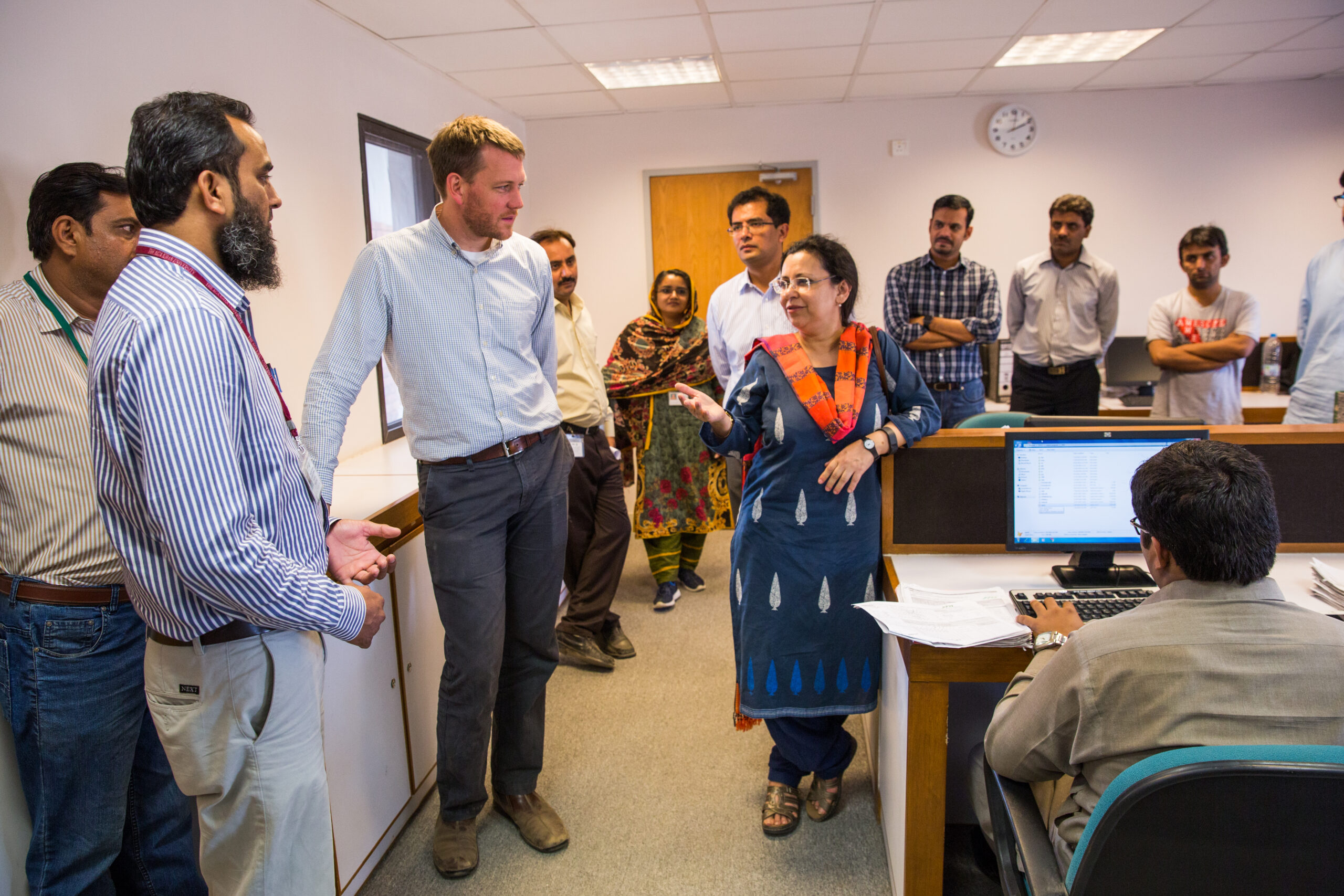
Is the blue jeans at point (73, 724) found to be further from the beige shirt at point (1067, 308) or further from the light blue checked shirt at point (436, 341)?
the beige shirt at point (1067, 308)

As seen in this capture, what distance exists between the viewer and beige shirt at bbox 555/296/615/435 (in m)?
2.96

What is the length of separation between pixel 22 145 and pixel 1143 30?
4510 mm

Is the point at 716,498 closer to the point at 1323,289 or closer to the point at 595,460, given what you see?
the point at 595,460

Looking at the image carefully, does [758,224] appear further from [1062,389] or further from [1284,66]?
[1284,66]

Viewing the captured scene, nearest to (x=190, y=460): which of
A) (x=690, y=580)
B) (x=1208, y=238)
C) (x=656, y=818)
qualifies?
(x=656, y=818)

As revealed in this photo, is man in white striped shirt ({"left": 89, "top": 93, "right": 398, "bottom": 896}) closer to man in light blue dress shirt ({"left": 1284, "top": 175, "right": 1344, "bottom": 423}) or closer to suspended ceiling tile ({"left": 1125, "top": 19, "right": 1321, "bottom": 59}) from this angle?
man in light blue dress shirt ({"left": 1284, "top": 175, "right": 1344, "bottom": 423})

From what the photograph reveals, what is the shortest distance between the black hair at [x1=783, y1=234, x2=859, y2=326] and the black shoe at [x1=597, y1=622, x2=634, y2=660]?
1.67 meters

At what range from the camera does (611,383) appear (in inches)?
138

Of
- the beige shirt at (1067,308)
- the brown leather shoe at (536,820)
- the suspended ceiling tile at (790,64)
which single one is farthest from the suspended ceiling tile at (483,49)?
the brown leather shoe at (536,820)

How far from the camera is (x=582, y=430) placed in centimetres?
303

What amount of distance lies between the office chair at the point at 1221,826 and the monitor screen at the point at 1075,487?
879 mm

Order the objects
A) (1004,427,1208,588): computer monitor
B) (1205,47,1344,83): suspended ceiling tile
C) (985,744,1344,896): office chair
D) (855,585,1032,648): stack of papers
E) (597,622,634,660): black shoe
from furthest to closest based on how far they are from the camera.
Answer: (1205,47,1344,83): suspended ceiling tile, (597,622,634,660): black shoe, (1004,427,1208,588): computer monitor, (855,585,1032,648): stack of papers, (985,744,1344,896): office chair

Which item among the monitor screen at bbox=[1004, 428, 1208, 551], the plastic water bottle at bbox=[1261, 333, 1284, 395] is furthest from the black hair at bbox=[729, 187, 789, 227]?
the plastic water bottle at bbox=[1261, 333, 1284, 395]

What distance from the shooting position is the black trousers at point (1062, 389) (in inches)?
140
